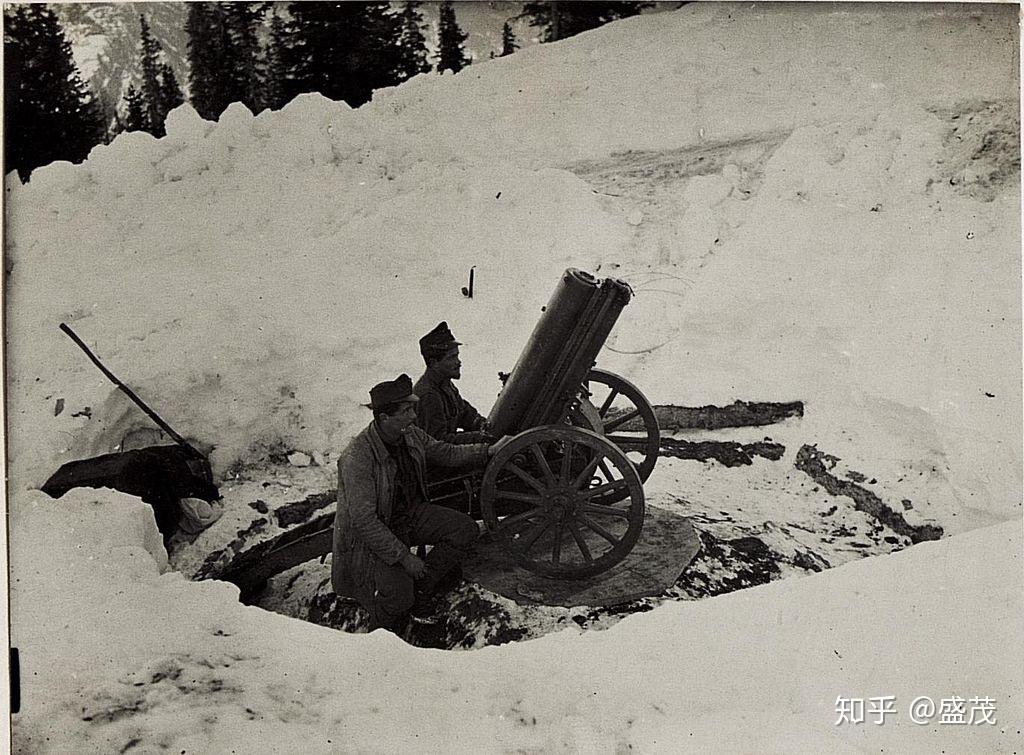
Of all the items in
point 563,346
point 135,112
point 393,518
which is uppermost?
point 135,112

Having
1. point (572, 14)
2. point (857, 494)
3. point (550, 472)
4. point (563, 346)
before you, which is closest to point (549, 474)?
point (550, 472)

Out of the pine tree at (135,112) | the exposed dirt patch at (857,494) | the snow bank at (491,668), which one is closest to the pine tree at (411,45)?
the pine tree at (135,112)

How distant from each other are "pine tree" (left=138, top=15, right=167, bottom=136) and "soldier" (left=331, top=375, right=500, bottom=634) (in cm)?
197

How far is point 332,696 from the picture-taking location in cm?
380

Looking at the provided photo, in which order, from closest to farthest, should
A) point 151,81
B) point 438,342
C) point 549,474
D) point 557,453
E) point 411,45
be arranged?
point 549,474 → point 557,453 → point 438,342 → point 151,81 → point 411,45

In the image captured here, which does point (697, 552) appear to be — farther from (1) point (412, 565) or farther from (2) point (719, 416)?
(1) point (412, 565)

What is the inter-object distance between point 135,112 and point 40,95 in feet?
1.44

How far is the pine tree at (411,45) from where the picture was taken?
14.6ft

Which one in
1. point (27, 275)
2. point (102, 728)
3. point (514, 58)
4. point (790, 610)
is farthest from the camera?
point (514, 58)

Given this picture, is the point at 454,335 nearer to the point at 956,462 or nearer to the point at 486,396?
the point at 486,396

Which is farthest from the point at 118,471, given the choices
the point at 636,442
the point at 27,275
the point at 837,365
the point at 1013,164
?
the point at 1013,164

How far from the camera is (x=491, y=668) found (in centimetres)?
379

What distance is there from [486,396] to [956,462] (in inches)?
97.4

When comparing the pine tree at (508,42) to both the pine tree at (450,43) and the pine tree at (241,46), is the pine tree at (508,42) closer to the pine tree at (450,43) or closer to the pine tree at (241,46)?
the pine tree at (450,43)
